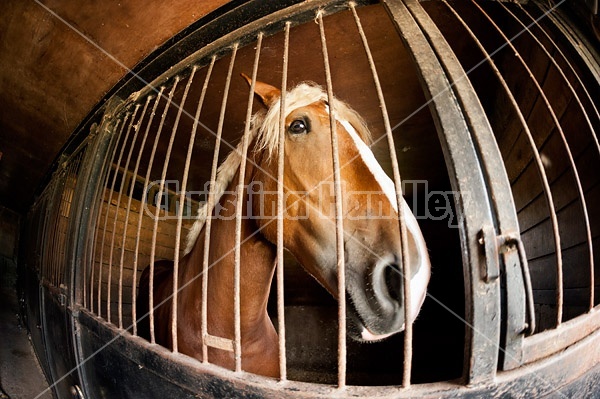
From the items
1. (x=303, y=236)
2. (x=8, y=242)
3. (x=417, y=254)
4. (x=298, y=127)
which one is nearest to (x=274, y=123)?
(x=298, y=127)

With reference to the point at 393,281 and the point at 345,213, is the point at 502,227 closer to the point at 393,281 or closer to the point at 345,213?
the point at 393,281

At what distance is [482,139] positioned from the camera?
2.19 ft

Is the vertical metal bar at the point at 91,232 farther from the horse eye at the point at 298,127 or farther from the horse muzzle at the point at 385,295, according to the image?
the horse muzzle at the point at 385,295

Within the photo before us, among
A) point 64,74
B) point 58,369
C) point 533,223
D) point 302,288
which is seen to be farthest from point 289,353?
point 64,74

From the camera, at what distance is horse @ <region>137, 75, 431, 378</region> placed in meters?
0.82

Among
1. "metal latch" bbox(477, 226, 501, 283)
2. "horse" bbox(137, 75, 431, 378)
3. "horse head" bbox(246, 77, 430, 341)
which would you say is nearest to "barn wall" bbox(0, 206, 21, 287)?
"horse" bbox(137, 75, 431, 378)

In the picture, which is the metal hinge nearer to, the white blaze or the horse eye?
the white blaze

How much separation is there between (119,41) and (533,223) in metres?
2.87

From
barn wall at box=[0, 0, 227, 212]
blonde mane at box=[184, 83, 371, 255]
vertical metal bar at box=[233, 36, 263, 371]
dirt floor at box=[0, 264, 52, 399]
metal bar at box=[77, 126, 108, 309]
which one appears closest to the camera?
vertical metal bar at box=[233, 36, 263, 371]

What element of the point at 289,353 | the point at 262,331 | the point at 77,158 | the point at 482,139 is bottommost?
the point at 289,353

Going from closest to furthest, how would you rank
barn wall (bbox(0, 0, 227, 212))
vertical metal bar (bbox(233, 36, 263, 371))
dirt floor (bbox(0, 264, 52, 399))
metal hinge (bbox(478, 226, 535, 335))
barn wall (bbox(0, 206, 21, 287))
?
1. metal hinge (bbox(478, 226, 535, 335))
2. vertical metal bar (bbox(233, 36, 263, 371))
3. barn wall (bbox(0, 0, 227, 212))
4. dirt floor (bbox(0, 264, 52, 399))
5. barn wall (bbox(0, 206, 21, 287))

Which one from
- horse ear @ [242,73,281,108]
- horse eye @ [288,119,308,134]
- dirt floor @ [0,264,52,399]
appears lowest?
dirt floor @ [0,264,52,399]

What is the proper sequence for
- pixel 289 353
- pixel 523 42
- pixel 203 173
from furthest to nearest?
pixel 203 173, pixel 289 353, pixel 523 42

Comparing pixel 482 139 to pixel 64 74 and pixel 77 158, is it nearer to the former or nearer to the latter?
pixel 64 74
